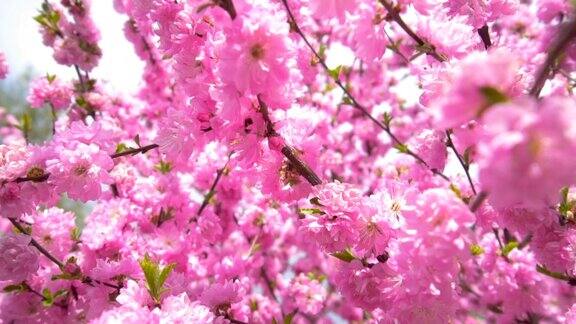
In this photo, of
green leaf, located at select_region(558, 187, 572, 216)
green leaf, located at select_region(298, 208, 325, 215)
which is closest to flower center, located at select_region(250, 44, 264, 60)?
green leaf, located at select_region(298, 208, 325, 215)

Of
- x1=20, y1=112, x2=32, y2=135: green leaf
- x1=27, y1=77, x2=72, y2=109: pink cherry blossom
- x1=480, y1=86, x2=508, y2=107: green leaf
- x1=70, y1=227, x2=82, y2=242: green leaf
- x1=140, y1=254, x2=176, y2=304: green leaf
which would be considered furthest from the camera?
x1=27, y1=77, x2=72, y2=109: pink cherry blossom

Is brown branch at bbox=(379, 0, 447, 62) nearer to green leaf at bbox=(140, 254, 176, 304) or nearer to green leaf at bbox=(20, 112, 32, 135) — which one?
green leaf at bbox=(140, 254, 176, 304)

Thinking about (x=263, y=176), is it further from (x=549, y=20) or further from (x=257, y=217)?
(x=549, y=20)

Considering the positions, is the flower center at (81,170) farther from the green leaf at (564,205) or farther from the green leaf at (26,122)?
the green leaf at (564,205)

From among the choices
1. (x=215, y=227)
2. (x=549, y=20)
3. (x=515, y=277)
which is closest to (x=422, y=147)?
(x=515, y=277)

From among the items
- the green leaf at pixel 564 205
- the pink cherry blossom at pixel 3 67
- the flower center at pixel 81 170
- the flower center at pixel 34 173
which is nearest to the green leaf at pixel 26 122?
the pink cherry blossom at pixel 3 67
